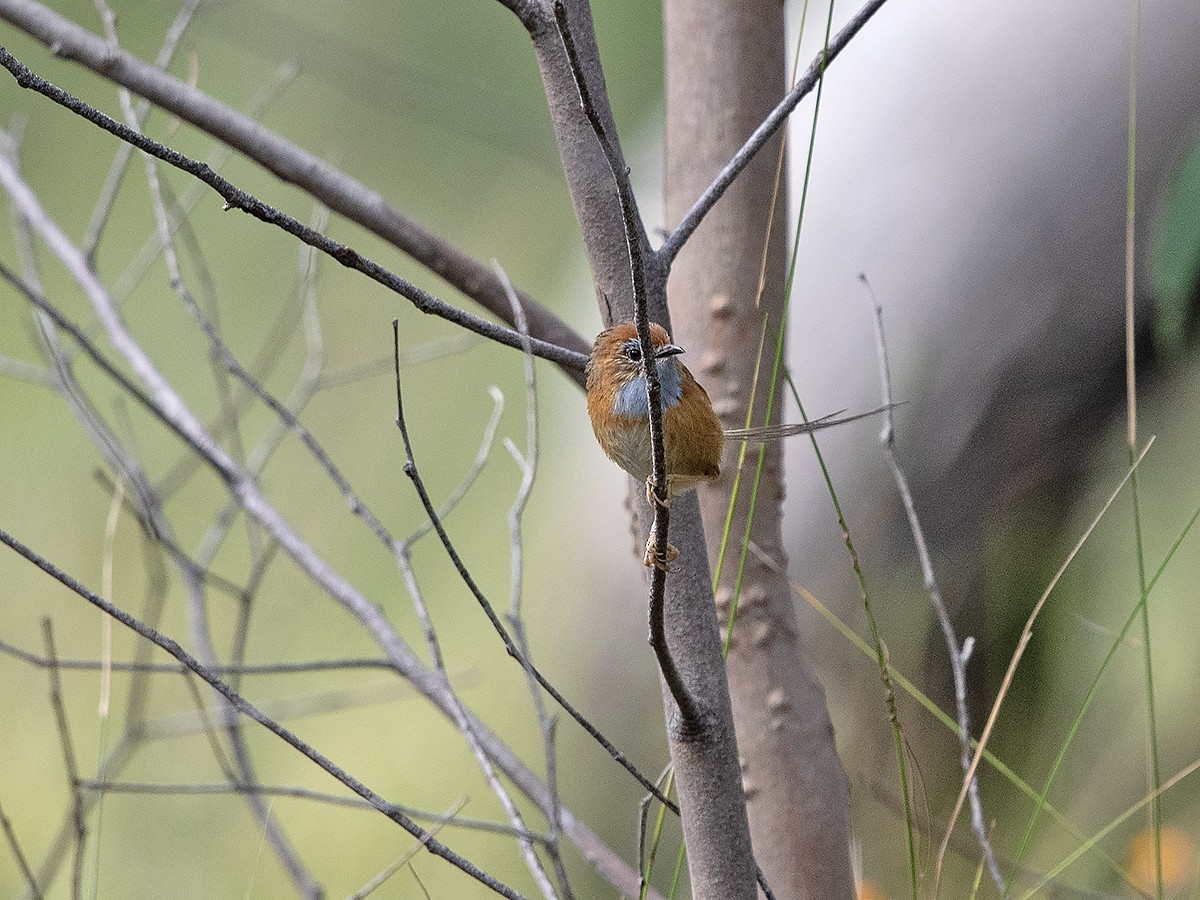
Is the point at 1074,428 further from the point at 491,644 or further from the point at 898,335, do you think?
the point at 491,644

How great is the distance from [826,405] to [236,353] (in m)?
1.36

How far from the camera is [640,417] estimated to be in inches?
29.7

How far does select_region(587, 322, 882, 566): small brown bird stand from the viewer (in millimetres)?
746

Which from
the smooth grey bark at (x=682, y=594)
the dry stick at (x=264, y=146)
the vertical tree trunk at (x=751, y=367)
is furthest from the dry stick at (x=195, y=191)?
the vertical tree trunk at (x=751, y=367)

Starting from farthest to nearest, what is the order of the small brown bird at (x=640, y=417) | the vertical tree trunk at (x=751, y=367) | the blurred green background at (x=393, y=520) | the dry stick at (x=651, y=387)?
the blurred green background at (x=393, y=520) < the vertical tree trunk at (x=751, y=367) < the small brown bird at (x=640, y=417) < the dry stick at (x=651, y=387)

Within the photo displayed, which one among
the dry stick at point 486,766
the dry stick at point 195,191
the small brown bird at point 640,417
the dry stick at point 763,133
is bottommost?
the dry stick at point 486,766

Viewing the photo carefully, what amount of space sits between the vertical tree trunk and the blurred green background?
467 millimetres

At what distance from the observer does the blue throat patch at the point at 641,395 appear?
754mm

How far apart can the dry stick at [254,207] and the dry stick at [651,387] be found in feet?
0.35

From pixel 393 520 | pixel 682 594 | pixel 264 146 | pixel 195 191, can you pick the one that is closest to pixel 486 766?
pixel 682 594

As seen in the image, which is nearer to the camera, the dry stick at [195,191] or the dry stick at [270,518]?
the dry stick at [270,518]

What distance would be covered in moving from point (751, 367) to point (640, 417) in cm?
37

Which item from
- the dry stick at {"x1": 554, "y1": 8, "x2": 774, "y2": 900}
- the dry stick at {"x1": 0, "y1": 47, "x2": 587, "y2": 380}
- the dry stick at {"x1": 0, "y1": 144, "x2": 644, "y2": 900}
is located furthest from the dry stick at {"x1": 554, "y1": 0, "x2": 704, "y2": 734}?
the dry stick at {"x1": 0, "y1": 144, "x2": 644, "y2": 900}

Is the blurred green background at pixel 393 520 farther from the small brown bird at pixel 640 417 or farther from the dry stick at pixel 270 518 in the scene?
the small brown bird at pixel 640 417
